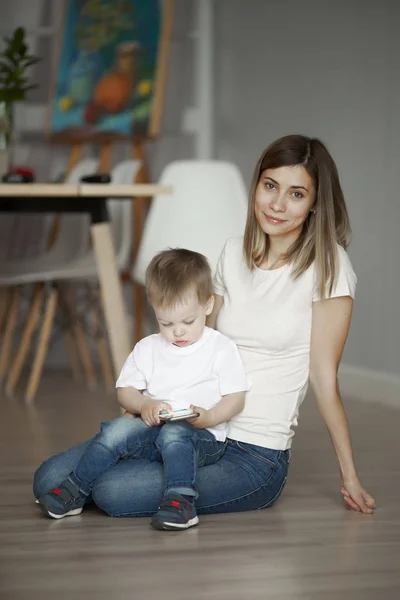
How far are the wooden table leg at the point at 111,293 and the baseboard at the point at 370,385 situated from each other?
3.31 ft

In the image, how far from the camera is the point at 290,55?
446cm

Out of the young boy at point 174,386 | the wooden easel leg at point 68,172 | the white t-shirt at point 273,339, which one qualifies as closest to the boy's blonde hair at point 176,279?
the young boy at point 174,386

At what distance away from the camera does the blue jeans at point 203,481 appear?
76.5 inches

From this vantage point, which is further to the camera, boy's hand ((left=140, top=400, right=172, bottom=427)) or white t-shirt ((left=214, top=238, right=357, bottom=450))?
white t-shirt ((left=214, top=238, right=357, bottom=450))

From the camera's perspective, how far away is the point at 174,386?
77.2 inches

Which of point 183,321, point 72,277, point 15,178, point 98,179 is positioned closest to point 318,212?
point 183,321

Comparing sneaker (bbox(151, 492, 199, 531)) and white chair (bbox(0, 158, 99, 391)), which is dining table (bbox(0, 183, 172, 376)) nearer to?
white chair (bbox(0, 158, 99, 391))

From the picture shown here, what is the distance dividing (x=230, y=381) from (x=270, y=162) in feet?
1.46

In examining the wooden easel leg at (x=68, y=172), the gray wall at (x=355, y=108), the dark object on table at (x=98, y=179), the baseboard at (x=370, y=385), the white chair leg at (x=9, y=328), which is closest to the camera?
the dark object on table at (x=98, y=179)

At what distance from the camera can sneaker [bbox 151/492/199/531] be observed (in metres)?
1.83

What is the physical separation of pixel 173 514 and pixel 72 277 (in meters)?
2.11

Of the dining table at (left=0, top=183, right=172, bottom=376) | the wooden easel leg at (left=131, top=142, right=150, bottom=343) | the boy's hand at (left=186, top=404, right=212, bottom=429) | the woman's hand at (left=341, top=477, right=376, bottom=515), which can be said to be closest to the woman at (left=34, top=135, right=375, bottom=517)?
the woman's hand at (left=341, top=477, right=376, bottom=515)

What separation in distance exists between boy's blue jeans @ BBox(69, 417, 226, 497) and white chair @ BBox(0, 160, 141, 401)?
1771mm

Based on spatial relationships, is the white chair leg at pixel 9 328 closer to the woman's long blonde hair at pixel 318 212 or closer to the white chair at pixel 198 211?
the white chair at pixel 198 211
